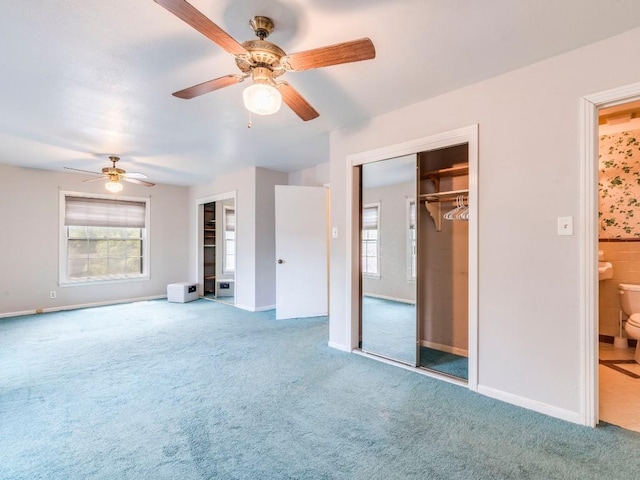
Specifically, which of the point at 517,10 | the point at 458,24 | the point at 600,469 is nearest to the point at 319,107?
the point at 458,24

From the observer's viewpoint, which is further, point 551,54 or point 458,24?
point 551,54

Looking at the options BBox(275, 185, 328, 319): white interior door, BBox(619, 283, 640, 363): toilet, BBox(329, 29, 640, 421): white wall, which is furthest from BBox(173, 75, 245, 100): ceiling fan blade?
BBox(619, 283, 640, 363): toilet

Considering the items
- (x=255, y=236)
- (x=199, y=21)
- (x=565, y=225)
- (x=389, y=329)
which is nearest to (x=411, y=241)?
(x=389, y=329)

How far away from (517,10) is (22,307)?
7273mm

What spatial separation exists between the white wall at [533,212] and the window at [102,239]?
19.9 feet

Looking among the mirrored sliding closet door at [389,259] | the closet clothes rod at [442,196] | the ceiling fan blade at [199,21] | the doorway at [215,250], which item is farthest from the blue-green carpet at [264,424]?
the doorway at [215,250]

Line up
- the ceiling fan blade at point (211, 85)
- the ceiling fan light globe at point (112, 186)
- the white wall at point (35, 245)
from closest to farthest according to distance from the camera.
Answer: the ceiling fan blade at point (211, 85) < the ceiling fan light globe at point (112, 186) < the white wall at point (35, 245)

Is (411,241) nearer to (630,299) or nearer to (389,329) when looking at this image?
(389,329)

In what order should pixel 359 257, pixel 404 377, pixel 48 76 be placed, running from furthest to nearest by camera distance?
pixel 359 257 < pixel 404 377 < pixel 48 76

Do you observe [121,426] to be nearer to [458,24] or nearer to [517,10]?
[458,24]

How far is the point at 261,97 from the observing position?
169 centimetres

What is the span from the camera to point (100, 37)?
74.1 inches

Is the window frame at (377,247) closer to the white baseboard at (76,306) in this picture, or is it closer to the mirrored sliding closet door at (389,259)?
the mirrored sliding closet door at (389,259)

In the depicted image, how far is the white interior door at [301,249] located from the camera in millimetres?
4812
